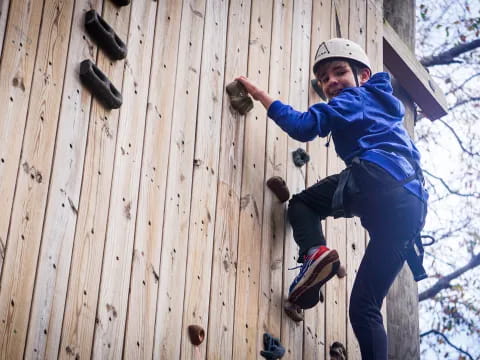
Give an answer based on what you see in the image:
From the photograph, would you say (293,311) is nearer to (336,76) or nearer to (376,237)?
(376,237)

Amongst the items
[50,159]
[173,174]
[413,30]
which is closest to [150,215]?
[173,174]

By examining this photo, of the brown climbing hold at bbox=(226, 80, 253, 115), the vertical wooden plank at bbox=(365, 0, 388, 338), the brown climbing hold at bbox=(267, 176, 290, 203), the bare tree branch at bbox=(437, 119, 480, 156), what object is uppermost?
the bare tree branch at bbox=(437, 119, 480, 156)

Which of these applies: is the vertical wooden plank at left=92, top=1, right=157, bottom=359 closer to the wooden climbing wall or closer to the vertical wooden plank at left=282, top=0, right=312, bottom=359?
the wooden climbing wall

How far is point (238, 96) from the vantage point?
4258mm

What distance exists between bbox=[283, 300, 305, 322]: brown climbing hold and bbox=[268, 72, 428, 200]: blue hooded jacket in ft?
2.70

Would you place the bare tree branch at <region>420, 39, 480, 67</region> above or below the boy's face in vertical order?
above

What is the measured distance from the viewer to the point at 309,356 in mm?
4355

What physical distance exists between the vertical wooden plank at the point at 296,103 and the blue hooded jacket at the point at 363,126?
514mm

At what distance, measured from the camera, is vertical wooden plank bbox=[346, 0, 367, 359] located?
475cm

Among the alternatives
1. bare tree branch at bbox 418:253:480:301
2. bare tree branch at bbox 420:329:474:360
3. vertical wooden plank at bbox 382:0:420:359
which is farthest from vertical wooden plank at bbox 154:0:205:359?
bare tree branch at bbox 420:329:474:360

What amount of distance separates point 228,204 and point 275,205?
16.6 inches

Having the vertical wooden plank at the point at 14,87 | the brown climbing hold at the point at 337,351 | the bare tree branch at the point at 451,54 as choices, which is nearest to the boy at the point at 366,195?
the brown climbing hold at the point at 337,351

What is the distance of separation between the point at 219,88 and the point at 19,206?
5.21ft

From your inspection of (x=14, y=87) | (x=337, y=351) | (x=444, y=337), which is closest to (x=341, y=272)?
(x=337, y=351)
